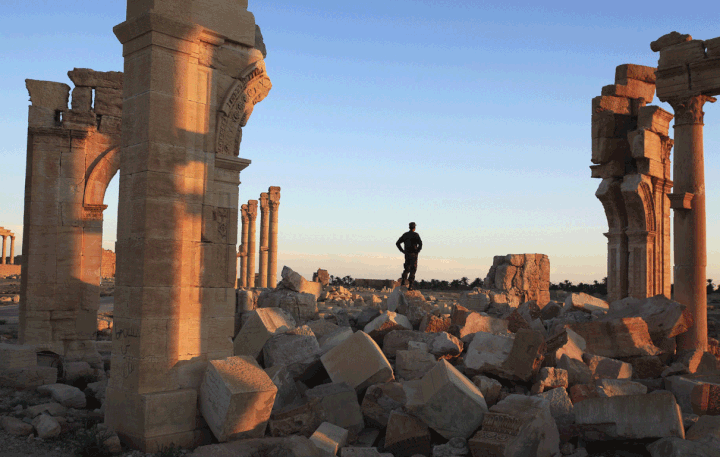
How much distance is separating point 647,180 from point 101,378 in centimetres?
1263

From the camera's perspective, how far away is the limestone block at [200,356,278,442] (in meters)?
5.53

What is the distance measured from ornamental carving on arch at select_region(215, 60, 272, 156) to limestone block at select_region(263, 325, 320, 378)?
251 cm

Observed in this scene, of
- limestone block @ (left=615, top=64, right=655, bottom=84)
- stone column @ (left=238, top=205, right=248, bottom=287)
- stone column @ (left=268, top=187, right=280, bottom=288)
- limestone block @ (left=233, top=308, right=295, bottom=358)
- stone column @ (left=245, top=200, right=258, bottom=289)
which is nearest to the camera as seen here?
limestone block @ (left=233, top=308, right=295, bottom=358)

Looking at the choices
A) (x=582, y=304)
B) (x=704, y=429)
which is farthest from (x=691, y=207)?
(x=704, y=429)

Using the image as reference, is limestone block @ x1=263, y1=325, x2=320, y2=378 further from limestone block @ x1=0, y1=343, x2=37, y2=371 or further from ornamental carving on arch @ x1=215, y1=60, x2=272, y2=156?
limestone block @ x1=0, y1=343, x2=37, y2=371

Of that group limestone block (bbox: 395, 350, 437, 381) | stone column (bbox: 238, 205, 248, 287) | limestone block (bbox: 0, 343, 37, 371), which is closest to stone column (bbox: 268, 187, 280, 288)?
stone column (bbox: 238, 205, 248, 287)

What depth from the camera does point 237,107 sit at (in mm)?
6492

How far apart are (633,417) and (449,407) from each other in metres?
1.76

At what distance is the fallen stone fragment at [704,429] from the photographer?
5387 millimetres

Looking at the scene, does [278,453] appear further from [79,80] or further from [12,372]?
[79,80]

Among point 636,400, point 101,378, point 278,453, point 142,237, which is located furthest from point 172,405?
point 636,400

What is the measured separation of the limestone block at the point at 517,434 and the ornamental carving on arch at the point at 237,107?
12.9 ft

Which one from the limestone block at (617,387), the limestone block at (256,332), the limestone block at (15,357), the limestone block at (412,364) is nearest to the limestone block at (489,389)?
the limestone block at (412,364)

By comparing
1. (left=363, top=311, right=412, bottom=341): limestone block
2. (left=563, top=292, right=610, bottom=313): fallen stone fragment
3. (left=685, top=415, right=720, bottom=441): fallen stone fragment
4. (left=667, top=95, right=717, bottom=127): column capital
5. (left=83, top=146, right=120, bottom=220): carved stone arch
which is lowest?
(left=685, top=415, right=720, bottom=441): fallen stone fragment
